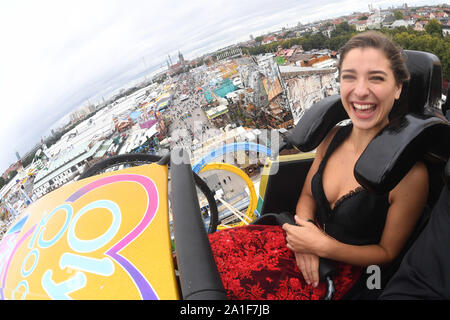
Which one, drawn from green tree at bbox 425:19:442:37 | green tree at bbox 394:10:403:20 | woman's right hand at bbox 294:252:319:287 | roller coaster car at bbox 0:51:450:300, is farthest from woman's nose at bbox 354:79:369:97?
green tree at bbox 394:10:403:20

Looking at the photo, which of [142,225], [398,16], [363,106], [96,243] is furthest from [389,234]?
[398,16]

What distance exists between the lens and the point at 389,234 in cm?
69

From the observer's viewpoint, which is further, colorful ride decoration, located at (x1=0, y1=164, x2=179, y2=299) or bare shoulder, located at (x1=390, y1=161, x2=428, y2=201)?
bare shoulder, located at (x1=390, y1=161, x2=428, y2=201)

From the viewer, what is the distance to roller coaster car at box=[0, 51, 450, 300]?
19.3 inches

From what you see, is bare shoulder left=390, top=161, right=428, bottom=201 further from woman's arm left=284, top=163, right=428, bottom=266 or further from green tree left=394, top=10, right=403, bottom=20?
green tree left=394, top=10, right=403, bottom=20

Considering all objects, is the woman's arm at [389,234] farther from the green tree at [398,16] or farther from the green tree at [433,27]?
the green tree at [398,16]

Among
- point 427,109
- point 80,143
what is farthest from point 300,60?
point 427,109

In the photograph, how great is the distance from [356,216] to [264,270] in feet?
1.11

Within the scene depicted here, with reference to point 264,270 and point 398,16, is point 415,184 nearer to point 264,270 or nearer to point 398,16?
point 264,270

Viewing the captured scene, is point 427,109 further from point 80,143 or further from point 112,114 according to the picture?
point 112,114

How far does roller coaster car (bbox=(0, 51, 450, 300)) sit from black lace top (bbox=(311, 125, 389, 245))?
0.12 metres

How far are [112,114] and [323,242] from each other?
1484cm

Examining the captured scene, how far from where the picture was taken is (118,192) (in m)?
0.77
